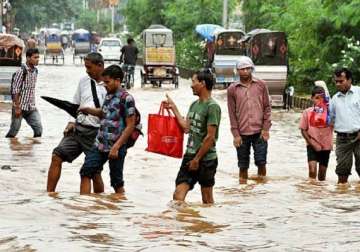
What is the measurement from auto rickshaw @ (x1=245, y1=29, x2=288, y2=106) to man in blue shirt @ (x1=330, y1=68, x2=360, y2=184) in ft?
47.8

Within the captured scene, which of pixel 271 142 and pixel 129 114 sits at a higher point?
pixel 129 114

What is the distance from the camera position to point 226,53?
35281 millimetres

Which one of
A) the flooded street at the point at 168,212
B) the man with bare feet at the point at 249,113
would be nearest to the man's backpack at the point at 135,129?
the flooded street at the point at 168,212

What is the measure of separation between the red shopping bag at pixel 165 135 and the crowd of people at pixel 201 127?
19cm

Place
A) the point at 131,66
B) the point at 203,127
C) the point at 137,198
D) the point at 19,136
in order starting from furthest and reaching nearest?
the point at 131,66, the point at 19,136, the point at 137,198, the point at 203,127

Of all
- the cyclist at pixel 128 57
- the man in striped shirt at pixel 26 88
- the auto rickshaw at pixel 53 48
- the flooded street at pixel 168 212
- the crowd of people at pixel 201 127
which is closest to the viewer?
the flooded street at pixel 168 212

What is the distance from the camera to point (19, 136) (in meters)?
18.1

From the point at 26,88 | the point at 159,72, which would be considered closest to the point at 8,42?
the point at 26,88

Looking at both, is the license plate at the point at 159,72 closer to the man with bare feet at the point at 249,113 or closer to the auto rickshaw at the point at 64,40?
the man with bare feet at the point at 249,113

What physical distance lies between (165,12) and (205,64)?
15.2 meters

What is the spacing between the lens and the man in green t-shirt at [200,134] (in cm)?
961

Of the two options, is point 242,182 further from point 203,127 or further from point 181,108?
point 181,108

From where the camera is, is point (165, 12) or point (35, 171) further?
point (165, 12)

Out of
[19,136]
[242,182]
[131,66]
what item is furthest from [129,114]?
[131,66]
